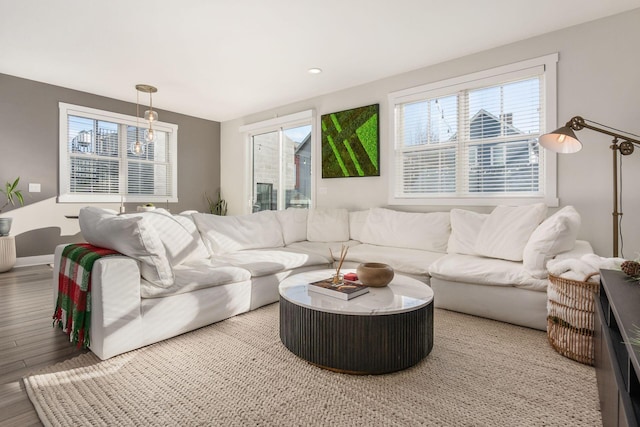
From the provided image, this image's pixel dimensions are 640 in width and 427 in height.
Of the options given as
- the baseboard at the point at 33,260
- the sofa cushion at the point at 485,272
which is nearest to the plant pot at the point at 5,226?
the baseboard at the point at 33,260

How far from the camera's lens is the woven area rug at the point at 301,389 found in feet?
4.88

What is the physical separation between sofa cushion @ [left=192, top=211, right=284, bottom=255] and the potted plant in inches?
109

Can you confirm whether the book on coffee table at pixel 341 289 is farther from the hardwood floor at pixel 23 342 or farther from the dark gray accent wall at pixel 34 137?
the dark gray accent wall at pixel 34 137

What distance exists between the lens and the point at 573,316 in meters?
2.00

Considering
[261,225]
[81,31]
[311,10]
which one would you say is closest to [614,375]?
[311,10]

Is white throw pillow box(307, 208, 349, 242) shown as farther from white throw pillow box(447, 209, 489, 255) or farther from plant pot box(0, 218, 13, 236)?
plant pot box(0, 218, 13, 236)

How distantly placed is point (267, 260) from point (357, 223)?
1.61 m

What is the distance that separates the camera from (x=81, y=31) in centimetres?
328

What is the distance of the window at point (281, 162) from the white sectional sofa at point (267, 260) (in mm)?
1415

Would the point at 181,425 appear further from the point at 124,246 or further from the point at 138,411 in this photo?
the point at 124,246

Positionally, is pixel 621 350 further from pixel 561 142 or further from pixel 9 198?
pixel 9 198

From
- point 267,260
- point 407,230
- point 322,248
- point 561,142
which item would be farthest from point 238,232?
point 561,142

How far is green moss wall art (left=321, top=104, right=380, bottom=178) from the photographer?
14.8 feet

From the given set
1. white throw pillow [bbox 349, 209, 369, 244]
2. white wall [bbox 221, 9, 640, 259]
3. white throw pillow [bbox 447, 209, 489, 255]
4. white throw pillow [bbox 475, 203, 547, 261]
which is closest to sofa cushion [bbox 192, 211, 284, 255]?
white throw pillow [bbox 349, 209, 369, 244]
